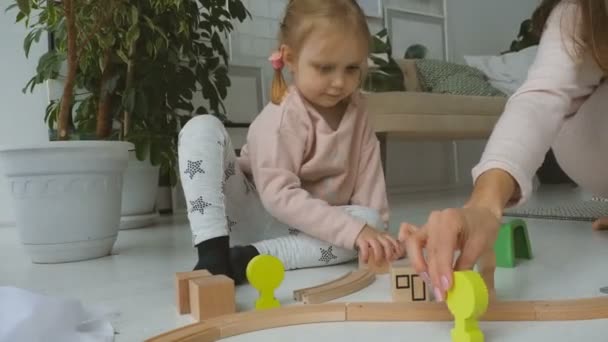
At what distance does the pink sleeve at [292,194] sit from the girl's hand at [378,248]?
27mm

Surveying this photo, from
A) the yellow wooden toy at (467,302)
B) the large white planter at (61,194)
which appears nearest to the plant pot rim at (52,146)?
the large white planter at (61,194)

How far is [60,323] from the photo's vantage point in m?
0.55

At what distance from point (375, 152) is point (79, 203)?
57 cm

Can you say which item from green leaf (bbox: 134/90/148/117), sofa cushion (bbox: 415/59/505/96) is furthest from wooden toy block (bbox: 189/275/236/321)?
sofa cushion (bbox: 415/59/505/96)

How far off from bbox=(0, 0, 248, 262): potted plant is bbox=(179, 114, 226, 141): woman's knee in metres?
0.28

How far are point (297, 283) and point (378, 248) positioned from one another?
13 cm

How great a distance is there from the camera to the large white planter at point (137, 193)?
1.72m

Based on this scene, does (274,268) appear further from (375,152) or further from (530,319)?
(375,152)

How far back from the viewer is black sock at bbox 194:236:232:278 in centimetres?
84

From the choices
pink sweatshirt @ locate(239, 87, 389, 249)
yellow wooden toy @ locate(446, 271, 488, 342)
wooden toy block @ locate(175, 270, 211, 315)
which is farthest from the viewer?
pink sweatshirt @ locate(239, 87, 389, 249)

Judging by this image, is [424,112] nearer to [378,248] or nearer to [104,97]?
[104,97]

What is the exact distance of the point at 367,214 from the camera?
101 cm

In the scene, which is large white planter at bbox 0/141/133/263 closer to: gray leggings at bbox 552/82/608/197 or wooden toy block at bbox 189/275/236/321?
wooden toy block at bbox 189/275/236/321

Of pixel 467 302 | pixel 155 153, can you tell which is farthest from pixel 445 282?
pixel 155 153
